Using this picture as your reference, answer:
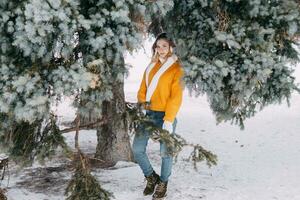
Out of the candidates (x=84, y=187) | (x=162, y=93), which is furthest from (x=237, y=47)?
(x=84, y=187)

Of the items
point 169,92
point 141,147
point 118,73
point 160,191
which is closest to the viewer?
point 118,73

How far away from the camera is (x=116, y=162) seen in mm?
7477

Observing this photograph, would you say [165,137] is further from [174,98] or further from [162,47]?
[162,47]

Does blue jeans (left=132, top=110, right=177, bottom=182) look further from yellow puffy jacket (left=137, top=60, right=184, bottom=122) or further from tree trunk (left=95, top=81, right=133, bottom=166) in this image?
tree trunk (left=95, top=81, right=133, bottom=166)

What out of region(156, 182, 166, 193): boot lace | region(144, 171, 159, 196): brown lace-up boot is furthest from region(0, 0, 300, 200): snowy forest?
region(156, 182, 166, 193): boot lace

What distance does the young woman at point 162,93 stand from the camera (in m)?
5.30

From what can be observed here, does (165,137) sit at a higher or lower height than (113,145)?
higher

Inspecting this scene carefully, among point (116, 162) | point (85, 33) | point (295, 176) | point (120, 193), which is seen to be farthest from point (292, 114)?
point (85, 33)

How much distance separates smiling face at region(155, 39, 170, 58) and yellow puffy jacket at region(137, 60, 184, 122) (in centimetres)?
15

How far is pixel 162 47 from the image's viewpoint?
543cm

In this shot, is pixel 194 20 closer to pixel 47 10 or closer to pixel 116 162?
pixel 47 10

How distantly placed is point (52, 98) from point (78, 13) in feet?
2.61

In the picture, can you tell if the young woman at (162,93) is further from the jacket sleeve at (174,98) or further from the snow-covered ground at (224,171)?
the snow-covered ground at (224,171)

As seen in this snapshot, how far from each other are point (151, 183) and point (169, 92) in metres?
1.22
